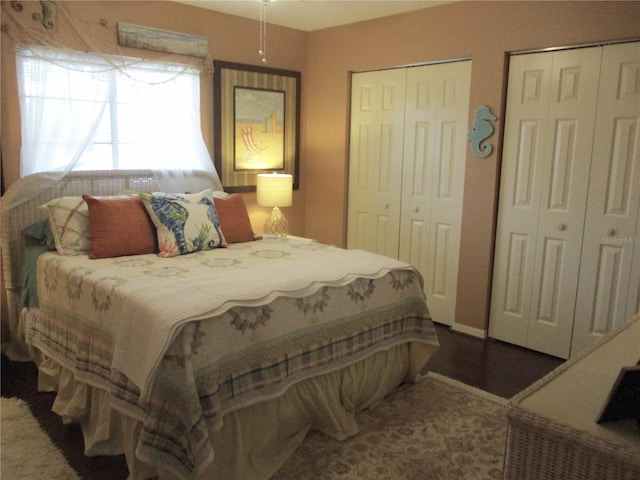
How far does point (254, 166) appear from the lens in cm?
443

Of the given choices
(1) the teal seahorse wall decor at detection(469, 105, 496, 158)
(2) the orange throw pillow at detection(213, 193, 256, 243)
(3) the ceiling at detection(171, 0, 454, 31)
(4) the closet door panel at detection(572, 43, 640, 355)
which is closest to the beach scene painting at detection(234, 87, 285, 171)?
(3) the ceiling at detection(171, 0, 454, 31)

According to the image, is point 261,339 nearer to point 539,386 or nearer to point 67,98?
point 539,386

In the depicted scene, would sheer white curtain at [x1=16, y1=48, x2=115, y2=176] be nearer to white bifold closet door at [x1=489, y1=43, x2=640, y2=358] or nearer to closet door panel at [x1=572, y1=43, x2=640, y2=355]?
white bifold closet door at [x1=489, y1=43, x2=640, y2=358]

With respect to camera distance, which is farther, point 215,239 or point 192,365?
point 215,239

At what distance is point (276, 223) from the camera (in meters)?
4.36

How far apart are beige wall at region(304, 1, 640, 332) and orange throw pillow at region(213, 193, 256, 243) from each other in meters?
1.34

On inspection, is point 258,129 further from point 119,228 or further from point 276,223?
point 119,228

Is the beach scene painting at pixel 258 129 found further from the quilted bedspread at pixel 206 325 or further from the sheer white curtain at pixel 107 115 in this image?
the quilted bedspread at pixel 206 325

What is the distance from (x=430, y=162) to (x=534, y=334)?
4.76 feet

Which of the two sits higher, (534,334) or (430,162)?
(430,162)

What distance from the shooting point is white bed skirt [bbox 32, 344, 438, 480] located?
211 centimetres

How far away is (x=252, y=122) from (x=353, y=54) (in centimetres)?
101

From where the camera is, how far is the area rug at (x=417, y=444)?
2225 mm

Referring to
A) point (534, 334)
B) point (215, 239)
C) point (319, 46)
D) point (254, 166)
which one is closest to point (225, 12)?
point (319, 46)
